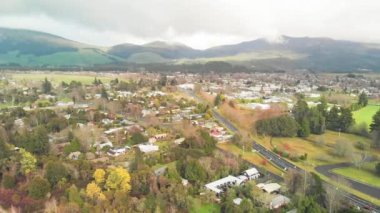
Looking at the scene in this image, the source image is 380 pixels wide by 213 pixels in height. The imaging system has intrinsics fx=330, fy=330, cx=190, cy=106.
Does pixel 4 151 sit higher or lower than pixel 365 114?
higher

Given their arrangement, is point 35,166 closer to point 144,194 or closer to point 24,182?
point 24,182

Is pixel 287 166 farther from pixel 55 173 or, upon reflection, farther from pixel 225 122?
pixel 55 173

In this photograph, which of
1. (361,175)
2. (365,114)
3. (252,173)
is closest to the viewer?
(252,173)

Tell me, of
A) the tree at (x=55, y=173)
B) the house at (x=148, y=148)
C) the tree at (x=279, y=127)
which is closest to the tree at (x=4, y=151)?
the tree at (x=55, y=173)

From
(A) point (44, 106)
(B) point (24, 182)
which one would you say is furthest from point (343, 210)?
(A) point (44, 106)

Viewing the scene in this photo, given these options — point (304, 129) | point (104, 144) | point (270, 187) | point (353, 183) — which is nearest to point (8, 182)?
point (104, 144)

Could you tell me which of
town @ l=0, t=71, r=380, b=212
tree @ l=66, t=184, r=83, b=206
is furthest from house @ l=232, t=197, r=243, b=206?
tree @ l=66, t=184, r=83, b=206

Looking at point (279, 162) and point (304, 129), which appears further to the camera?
point (304, 129)
